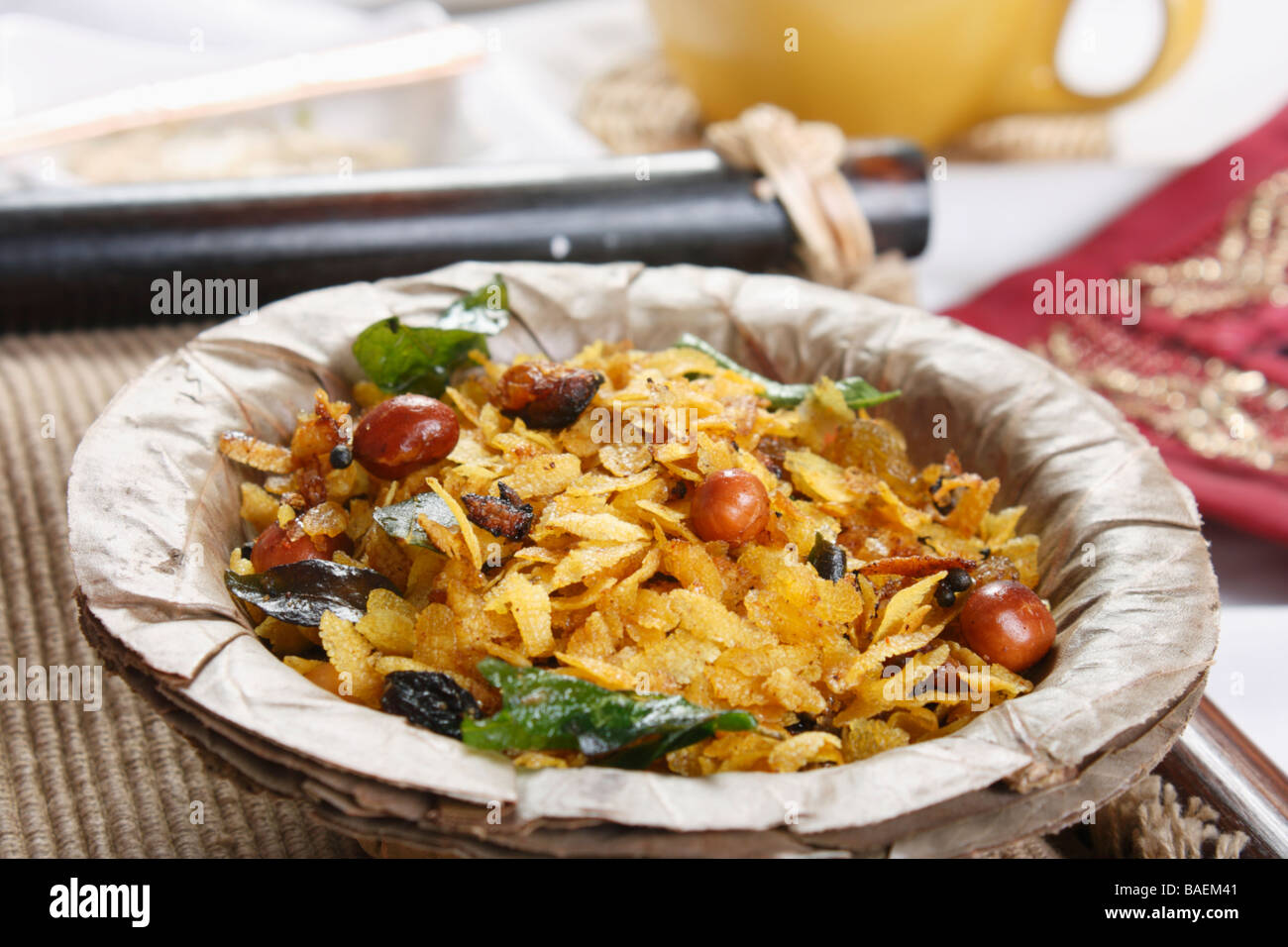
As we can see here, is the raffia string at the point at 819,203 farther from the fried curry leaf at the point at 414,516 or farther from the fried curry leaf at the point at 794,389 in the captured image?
the fried curry leaf at the point at 414,516

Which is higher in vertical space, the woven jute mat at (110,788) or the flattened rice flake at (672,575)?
the flattened rice flake at (672,575)

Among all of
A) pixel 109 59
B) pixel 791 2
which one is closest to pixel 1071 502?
pixel 791 2

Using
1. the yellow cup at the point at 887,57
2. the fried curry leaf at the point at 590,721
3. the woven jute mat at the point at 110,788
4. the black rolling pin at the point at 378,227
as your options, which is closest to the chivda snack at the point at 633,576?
the fried curry leaf at the point at 590,721

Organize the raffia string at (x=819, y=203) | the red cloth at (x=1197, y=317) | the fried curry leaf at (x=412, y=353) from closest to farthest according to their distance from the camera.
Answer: the fried curry leaf at (x=412, y=353), the red cloth at (x=1197, y=317), the raffia string at (x=819, y=203)

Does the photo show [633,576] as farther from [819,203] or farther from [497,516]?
[819,203]

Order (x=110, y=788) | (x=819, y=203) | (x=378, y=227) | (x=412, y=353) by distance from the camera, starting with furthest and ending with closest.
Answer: (x=819, y=203), (x=378, y=227), (x=412, y=353), (x=110, y=788)

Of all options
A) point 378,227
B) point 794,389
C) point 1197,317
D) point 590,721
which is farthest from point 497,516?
point 1197,317

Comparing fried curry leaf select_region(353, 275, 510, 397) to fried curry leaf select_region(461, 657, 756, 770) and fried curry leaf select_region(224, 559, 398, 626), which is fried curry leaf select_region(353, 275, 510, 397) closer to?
fried curry leaf select_region(224, 559, 398, 626)
